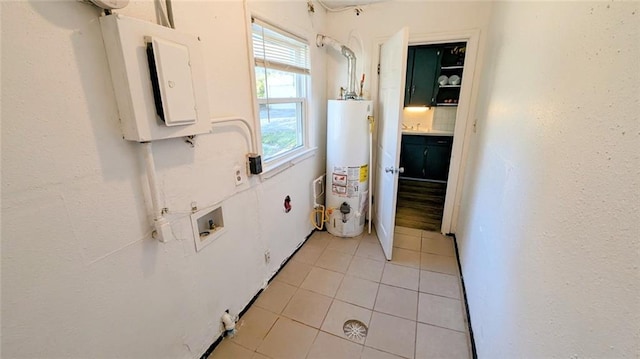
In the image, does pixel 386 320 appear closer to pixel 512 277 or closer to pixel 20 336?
pixel 512 277

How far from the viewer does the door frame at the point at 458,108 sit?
2314 mm

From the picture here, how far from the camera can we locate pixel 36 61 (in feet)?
2.41

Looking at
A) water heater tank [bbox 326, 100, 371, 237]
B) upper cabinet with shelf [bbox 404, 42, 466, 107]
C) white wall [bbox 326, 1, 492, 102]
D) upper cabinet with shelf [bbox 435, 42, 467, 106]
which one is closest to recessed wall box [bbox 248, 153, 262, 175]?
water heater tank [bbox 326, 100, 371, 237]

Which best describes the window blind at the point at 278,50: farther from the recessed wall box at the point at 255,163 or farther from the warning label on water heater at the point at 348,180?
the warning label on water heater at the point at 348,180

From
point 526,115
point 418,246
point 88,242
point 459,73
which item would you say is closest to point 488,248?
point 526,115

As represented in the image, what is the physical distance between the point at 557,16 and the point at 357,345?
6.19ft

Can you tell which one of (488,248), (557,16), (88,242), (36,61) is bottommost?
(488,248)

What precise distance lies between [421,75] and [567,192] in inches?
157

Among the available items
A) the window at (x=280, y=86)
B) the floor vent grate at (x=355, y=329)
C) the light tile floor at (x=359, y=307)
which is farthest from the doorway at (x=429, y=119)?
the floor vent grate at (x=355, y=329)

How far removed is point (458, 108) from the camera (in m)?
2.49

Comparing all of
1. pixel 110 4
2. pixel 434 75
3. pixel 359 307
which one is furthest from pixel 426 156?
pixel 110 4

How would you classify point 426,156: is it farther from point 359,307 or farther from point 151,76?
point 151,76

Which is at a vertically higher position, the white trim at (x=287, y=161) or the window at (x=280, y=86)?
the window at (x=280, y=86)

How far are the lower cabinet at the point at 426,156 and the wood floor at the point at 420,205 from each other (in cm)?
17
